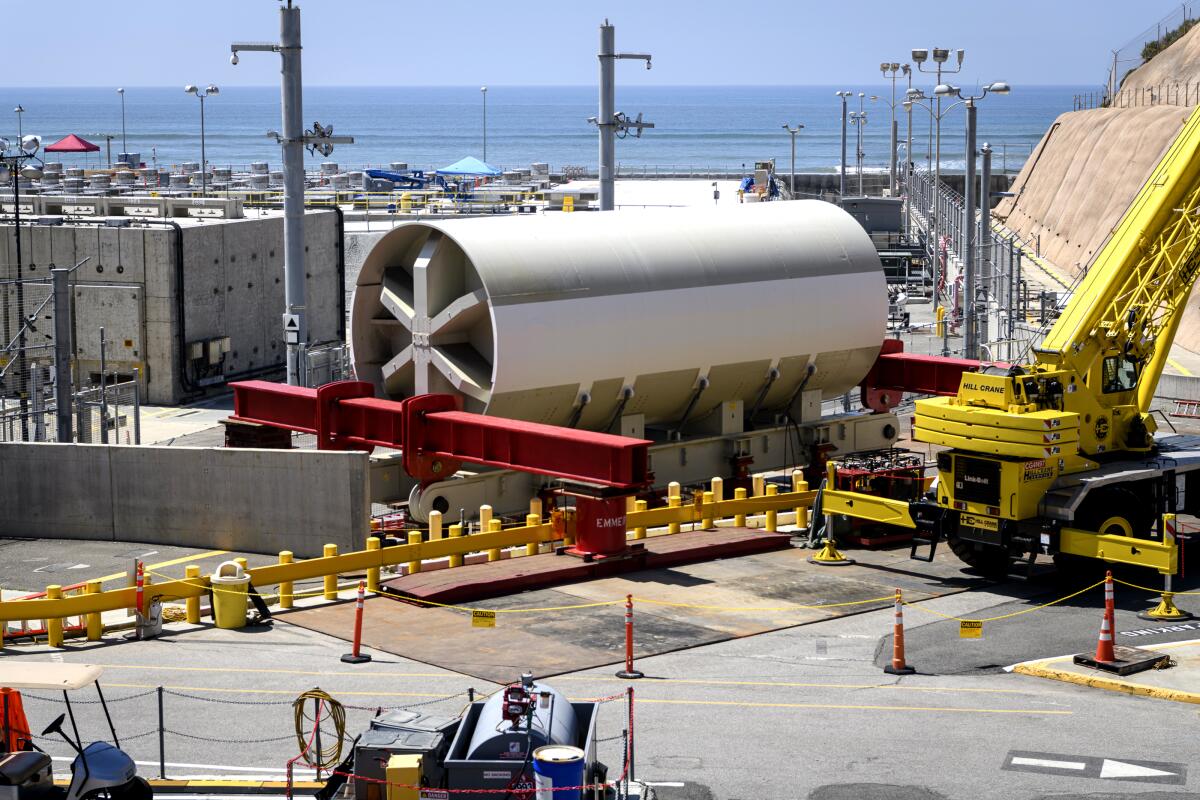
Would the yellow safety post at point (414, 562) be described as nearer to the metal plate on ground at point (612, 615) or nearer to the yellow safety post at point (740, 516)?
the metal plate on ground at point (612, 615)

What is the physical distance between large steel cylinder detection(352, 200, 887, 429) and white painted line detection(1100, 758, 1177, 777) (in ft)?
40.8

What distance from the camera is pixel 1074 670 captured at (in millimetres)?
18047

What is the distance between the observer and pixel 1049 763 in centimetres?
1518

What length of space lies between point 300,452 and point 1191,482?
42.2 feet

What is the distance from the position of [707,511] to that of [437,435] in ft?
13.5

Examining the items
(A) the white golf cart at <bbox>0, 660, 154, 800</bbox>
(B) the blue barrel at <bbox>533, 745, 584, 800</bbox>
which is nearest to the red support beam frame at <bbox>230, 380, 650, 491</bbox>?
(B) the blue barrel at <bbox>533, 745, 584, 800</bbox>

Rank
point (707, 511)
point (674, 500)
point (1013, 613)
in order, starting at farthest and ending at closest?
1. point (674, 500)
2. point (707, 511)
3. point (1013, 613)

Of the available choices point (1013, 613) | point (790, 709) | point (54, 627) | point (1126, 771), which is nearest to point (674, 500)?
point (1013, 613)

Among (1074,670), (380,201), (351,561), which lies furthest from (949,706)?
(380,201)

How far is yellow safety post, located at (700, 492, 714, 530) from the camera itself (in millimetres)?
24844

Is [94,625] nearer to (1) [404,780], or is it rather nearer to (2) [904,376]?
(1) [404,780]

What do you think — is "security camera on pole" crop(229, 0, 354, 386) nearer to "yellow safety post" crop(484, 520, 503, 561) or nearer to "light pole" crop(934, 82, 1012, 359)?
"yellow safety post" crop(484, 520, 503, 561)

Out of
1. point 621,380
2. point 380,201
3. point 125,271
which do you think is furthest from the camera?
point 380,201

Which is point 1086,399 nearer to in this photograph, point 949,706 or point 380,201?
point 949,706
